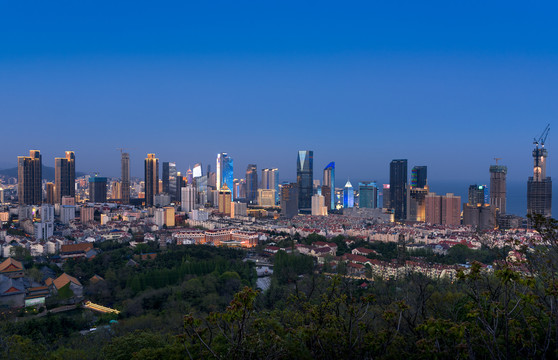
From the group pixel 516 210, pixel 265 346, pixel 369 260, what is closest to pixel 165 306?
pixel 265 346

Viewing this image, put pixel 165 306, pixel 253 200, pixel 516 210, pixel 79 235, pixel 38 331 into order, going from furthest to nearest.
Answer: pixel 253 200, pixel 516 210, pixel 79 235, pixel 165 306, pixel 38 331

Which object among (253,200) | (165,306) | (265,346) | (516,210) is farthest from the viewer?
(253,200)

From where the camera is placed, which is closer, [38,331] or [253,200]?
[38,331]

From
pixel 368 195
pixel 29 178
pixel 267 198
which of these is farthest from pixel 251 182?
pixel 29 178

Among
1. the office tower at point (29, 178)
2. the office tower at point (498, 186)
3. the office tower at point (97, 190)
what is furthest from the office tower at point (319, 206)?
the office tower at point (29, 178)

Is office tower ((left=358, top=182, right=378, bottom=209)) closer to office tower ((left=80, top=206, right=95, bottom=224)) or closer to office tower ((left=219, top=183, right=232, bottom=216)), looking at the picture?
office tower ((left=219, top=183, right=232, bottom=216))

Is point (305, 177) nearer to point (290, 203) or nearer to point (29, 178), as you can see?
point (290, 203)

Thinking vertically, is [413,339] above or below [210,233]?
above

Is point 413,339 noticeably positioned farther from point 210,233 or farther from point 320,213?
point 320,213
